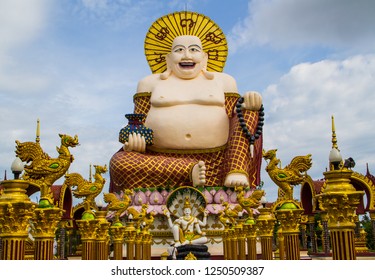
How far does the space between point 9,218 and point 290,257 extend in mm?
4876

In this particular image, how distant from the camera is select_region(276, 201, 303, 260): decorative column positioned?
8.59m

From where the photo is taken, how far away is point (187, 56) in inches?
700

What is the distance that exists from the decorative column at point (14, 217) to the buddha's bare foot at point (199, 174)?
30.1 ft

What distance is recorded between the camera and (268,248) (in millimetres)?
10430

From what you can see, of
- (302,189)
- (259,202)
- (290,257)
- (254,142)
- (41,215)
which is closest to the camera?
(41,215)

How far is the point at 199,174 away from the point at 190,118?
7.99ft

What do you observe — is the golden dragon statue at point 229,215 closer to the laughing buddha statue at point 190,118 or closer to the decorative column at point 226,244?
the decorative column at point 226,244

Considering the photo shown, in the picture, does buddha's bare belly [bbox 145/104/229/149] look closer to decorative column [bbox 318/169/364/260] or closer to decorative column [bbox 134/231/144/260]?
decorative column [bbox 134/231/144/260]

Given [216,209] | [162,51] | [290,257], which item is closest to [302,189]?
[216,209]

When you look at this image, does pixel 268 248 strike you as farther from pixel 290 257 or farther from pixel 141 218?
pixel 141 218

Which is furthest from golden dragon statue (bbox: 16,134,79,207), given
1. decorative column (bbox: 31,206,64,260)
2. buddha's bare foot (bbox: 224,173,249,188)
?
buddha's bare foot (bbox: 224,173,249,188)

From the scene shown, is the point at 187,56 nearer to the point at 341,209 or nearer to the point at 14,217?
the point at 14,217

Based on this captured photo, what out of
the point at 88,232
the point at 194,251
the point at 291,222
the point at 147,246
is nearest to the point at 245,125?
the point at 147,246

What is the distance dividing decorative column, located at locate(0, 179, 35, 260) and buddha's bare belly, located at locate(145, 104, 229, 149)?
10658mm
